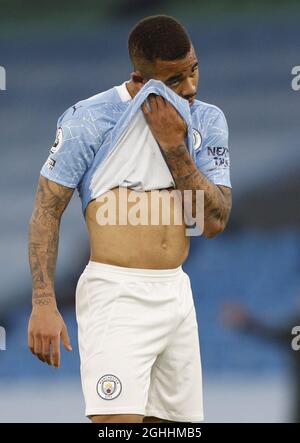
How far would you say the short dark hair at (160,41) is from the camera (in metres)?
4.22

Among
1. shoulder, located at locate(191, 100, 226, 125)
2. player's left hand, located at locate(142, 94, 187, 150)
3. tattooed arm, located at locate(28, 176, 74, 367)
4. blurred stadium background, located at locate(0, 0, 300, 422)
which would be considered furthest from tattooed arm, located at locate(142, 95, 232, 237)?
blurred stadium background, located at locate(0, 0, 300, 422)

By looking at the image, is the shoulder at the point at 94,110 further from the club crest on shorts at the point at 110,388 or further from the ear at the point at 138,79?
the club crest on shorts at the point at 110,388

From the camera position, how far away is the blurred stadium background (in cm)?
572

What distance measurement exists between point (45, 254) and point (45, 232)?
7 cm

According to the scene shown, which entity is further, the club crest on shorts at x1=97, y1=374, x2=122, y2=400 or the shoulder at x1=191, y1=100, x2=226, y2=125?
the shoulder at x1=191, y1=100, x2=226, y2=125

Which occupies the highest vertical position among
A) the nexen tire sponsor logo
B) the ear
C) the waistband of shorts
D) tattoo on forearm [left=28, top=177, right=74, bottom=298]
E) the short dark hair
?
the short dark hair

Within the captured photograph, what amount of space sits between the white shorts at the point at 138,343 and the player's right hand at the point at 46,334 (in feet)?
0.32

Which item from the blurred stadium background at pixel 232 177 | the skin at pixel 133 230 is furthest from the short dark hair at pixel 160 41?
the blurred stadium background at pixel 232 177

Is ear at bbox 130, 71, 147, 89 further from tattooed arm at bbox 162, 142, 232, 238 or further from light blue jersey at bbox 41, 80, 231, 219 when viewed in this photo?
tattooed arm at bbox 162, 142, 232, 238

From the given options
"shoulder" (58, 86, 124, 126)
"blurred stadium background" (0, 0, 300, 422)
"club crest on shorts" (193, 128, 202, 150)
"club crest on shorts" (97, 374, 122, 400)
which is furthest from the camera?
"blurred stadium background" (0, 0, 300, 422)
